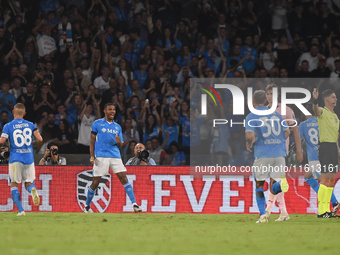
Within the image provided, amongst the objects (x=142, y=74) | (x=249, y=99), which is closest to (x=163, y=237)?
(x=249, y=99)

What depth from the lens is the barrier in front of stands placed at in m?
15.1

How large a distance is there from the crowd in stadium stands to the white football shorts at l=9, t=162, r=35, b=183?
14.1ft

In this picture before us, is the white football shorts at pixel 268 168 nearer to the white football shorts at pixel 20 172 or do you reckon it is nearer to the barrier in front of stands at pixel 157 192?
the barrier in front of stands at pixel 157 192

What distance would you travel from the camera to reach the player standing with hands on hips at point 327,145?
12750 millimetres

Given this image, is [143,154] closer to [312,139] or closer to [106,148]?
[106,148]

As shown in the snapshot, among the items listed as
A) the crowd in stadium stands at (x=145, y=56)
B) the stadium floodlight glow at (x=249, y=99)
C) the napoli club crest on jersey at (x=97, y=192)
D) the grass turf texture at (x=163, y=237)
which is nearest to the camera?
the grass turf texture at (x=163, y=237)

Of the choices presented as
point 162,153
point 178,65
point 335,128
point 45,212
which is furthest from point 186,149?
point 335,128

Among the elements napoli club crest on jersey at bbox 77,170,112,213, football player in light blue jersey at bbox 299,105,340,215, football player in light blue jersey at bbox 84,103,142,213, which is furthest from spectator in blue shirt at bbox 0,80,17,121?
football player in light blue jersey at bbox 299,105,340,215

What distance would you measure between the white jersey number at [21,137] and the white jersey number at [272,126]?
4.79 metres

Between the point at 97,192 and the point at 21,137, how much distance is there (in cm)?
329

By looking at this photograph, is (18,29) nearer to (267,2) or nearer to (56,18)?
(56,18)

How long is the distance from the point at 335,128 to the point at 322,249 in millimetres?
5749

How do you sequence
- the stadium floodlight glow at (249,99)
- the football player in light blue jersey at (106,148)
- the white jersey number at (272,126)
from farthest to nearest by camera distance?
the stadium floodlight glow at (249,99) → the football player in light blue jersey at (106,148) → the white jersey number at (272,126)

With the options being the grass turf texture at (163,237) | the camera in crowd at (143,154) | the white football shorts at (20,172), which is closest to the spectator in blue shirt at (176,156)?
the camera in crowd at (143,154)
